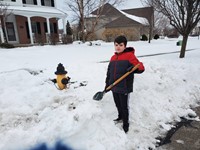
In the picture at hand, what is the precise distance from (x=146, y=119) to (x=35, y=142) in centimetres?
200

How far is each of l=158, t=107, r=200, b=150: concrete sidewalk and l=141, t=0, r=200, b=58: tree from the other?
5.99 m

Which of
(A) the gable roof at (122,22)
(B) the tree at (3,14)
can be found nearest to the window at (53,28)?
(B) the tree at (3,14)

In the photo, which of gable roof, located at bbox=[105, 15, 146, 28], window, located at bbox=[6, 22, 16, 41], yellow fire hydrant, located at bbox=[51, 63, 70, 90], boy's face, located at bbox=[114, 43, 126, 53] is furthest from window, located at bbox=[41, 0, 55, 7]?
boy's face, located at bbox=[114, 43, 126, 53]

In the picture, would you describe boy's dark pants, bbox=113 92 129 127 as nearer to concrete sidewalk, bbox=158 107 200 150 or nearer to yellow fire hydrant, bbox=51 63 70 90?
concrete sidewalk, bbox=158 107 200 150

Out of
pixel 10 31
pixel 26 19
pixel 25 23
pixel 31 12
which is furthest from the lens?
pixel 25 23

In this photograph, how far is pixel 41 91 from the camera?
389 centimetres

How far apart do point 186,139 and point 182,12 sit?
6.58 metres

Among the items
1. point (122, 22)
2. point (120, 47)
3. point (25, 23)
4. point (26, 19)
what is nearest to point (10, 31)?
point (25, 23)

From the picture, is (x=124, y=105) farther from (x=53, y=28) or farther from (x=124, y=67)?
(x=53, y=28)

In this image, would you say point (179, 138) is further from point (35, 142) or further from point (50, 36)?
point (50, 36)

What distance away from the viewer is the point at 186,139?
10.1 feet

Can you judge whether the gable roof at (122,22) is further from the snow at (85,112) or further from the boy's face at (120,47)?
the boy's face at (120,47)

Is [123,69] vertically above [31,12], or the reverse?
[31,12]

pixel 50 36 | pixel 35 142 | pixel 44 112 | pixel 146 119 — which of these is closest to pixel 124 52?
pixel 146 119
